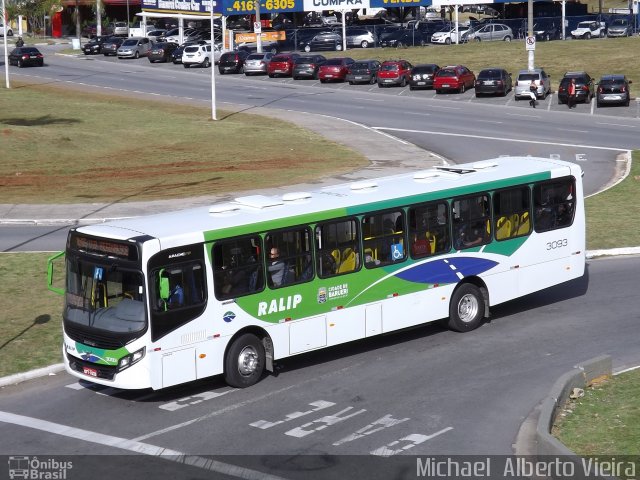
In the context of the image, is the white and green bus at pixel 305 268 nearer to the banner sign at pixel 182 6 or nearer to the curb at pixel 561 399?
the curb at pixel 561 399

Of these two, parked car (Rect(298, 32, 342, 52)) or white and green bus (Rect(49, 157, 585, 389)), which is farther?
parked car (Rect(298, 32, 342, 52))

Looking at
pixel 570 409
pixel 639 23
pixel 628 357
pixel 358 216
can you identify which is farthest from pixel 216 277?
pixel 639 23

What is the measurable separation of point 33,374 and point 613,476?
9.63 meters

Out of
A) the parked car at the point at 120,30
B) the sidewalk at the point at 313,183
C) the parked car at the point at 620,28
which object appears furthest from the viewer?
the parked car at the point at 120,30

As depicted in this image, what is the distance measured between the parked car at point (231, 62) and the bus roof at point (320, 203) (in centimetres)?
5745

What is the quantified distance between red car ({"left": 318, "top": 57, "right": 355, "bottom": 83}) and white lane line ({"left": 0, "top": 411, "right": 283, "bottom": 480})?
5697cm

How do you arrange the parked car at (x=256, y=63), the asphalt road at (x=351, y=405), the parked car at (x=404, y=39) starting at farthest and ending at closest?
the parked car at (x=404, y=39)
the parked car at (x=256, y=63)
the asphalt road at (x=351, y=405)

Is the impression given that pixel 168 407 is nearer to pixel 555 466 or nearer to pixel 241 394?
pixel 241 394

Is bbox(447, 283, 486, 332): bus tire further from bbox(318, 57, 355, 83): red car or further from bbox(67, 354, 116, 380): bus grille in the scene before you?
bbox(318, 57, 355, 83): red car

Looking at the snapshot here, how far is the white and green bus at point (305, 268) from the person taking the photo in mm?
16000

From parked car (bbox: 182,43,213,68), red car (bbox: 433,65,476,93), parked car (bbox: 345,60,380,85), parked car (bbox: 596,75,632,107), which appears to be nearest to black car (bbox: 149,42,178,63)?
parked car (bbox: 182,43,213,68)

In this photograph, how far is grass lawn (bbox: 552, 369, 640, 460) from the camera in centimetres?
1322

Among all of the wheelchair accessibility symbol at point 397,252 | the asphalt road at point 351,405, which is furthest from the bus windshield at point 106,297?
the wheelchair accessibility symbol at point 397,252

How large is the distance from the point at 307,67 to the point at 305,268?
56.6 meters
